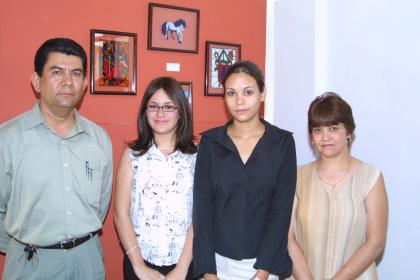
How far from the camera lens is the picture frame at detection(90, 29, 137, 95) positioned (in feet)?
8.10

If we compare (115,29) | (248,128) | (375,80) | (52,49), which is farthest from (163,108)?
(375,80)

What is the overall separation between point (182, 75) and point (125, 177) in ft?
3.30

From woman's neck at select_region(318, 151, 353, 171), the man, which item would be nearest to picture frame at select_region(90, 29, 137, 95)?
the man

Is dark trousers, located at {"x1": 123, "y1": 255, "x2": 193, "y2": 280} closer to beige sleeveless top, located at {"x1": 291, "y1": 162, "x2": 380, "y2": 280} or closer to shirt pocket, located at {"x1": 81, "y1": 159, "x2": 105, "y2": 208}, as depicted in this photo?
shirt pocket, located at {"x1": 81, "y1": 159, "x2": 105, "y2": 208}

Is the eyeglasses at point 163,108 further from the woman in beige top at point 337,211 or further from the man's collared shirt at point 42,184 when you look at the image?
the woman in beige top at point 337,211

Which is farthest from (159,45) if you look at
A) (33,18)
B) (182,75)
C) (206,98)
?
(33,18)

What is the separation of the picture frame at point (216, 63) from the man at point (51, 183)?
1.05m

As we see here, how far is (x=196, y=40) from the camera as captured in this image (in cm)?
282

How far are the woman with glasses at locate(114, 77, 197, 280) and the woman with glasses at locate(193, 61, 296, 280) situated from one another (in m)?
0.14

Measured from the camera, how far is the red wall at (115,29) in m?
2.28

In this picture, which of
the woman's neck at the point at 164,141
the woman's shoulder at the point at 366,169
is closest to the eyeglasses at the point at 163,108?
the woman's neck at the point at 164,141

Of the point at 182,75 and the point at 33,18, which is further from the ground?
the point at 33,18

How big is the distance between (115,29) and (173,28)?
0.40m

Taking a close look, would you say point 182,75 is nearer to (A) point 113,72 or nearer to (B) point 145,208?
(A) point 113,72
